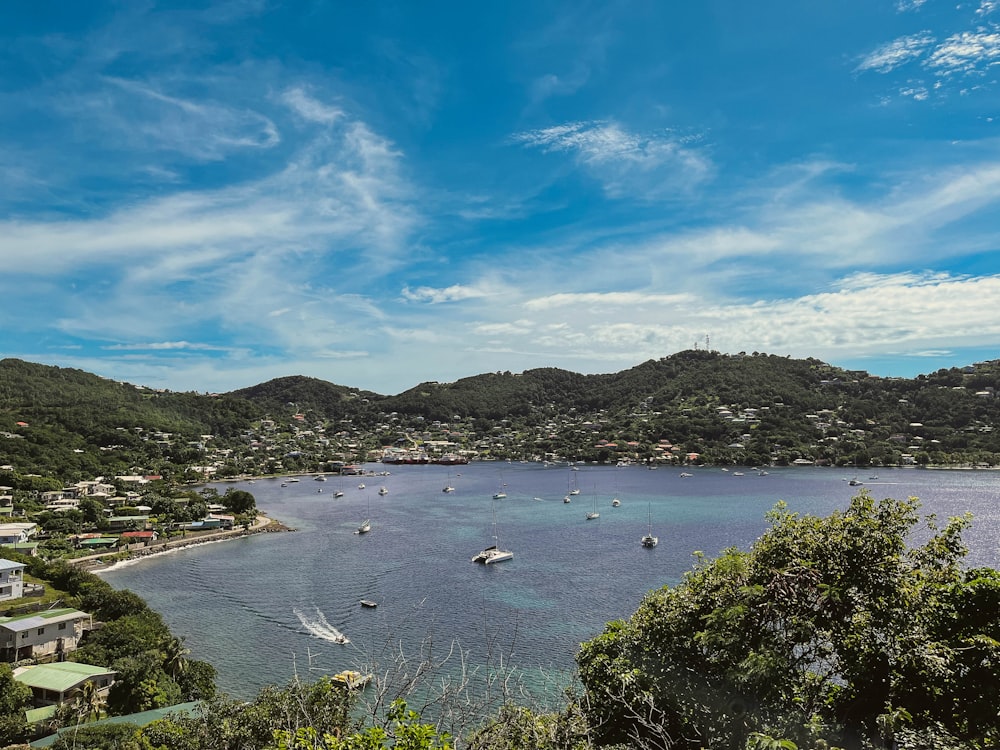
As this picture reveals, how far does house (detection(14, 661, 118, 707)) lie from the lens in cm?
1499

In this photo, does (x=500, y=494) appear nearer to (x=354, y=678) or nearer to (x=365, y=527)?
(x=365, y=527)

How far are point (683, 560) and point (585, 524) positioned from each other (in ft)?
42.4

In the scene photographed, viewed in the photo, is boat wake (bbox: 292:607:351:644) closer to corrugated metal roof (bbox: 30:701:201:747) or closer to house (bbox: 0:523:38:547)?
corrugated metal roof (bbox: 30:701:201:747)

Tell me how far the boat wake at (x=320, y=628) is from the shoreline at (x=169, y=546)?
14658mm

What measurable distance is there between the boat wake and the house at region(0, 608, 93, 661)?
7171mm

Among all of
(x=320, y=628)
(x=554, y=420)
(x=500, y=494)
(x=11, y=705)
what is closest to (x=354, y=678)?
(x=320, y=628)

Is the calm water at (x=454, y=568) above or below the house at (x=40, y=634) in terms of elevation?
below

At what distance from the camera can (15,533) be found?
3073cm

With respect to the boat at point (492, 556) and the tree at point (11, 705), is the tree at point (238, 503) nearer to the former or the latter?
the boat at point (492, 556)

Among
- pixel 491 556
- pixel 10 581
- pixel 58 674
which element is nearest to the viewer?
pixel 58 674

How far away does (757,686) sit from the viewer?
22.3ft

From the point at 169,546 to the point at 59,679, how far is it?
80.5ft

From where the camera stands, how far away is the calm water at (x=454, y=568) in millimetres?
20891

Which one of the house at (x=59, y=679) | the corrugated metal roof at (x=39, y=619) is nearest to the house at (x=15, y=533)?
the corrugated metal roof at (x=39, y=619)
